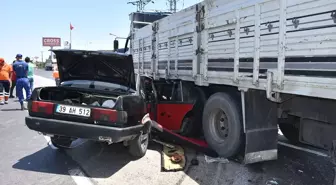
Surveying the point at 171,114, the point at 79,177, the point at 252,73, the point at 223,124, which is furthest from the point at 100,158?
the point at 252,73

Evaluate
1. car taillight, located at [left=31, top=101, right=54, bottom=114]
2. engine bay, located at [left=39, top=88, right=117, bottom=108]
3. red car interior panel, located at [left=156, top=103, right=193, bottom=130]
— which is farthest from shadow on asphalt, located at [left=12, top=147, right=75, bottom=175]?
red car interior panel, located at [left=156, top=103, right=193, bottom=130]

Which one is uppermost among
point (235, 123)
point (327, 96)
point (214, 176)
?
point (327, 96)

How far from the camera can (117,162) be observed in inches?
187

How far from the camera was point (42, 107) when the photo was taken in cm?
446

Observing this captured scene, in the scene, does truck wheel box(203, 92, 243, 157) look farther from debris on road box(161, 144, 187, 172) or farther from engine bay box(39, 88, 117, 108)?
engine bay box(39, 88, 117, 108)

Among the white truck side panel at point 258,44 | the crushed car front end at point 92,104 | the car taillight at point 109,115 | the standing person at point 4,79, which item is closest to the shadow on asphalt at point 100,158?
the crushed car front end at point 92,104

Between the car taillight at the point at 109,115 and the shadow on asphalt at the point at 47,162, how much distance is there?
0.89m

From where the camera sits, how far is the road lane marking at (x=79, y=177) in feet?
12.9

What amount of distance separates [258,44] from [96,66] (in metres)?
2.54

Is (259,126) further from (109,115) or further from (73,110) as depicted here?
(73,110)

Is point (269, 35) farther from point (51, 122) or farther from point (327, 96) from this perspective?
point (51, 122)

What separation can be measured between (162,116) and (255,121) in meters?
2.21

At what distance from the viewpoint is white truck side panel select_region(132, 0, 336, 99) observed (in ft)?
9.80

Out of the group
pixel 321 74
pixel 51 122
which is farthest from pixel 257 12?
pixel 51 122
